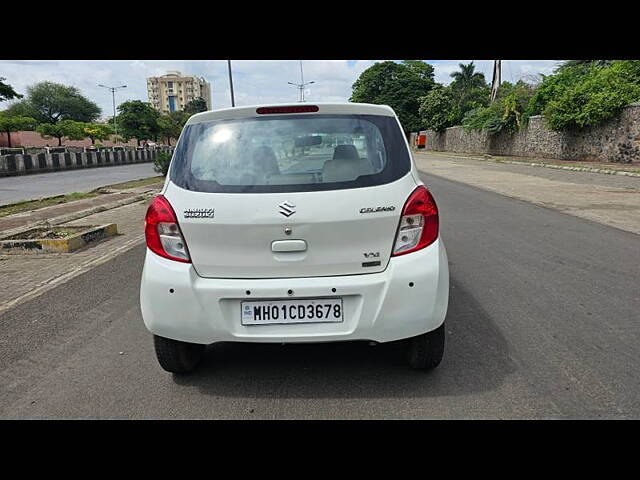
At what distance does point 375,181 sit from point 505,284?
2.91m

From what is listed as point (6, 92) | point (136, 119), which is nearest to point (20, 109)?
point (136, 119)

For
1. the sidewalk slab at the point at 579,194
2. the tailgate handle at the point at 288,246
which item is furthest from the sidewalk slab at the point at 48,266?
the sidewalk slab at the point at 579,194

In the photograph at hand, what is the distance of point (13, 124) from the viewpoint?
57719 mm

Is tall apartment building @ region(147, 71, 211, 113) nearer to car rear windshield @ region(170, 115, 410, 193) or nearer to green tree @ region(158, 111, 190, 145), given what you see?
green tree @ region(158, 111, 190, 145)

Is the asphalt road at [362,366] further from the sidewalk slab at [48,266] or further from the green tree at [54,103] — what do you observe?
the green tree at [54,103]

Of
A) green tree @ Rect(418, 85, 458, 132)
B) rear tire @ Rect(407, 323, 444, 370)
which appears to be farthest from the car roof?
green tree @ Rect(418, 85, 458, 132)

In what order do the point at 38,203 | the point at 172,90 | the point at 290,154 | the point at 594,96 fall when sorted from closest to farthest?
the point at 290,154 < the point at 38,203 < the point at 594,96 < the point at 172,90

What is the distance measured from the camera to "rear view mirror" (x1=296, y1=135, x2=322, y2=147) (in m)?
3.14

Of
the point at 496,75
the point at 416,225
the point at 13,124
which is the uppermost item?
the point at 496,75

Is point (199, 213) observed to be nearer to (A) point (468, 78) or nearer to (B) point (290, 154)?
(B) point (290, 154)

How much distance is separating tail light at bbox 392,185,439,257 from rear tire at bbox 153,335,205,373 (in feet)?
4.76

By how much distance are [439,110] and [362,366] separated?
54772 millimetres
